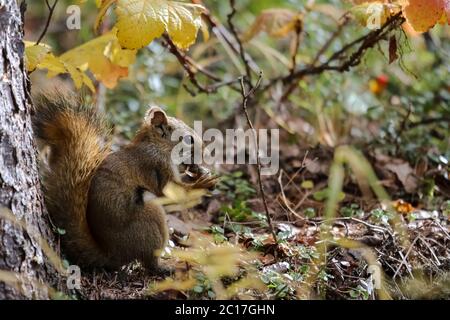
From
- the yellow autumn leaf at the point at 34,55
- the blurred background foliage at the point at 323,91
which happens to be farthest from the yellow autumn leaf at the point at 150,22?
the blurred background foliage at the point at 323,91

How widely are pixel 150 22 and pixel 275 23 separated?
1516 millimetres

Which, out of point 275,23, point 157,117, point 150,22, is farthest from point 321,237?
point 275,23

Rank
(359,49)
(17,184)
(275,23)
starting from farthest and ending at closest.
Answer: (275,23) → (359,49) → (17,184)

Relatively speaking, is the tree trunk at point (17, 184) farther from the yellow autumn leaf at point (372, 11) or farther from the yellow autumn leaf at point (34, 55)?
the yellow autumn leaf at point (372, 11)

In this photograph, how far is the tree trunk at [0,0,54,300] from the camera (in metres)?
2.27

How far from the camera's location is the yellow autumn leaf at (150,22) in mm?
2729

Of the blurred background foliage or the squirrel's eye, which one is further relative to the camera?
the blurred background foliage

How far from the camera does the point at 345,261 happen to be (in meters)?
2.84

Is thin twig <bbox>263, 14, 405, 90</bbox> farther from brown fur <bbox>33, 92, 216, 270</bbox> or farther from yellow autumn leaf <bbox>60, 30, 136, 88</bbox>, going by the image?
brown fur <bbox>33, 92, 216, 270</bbox>

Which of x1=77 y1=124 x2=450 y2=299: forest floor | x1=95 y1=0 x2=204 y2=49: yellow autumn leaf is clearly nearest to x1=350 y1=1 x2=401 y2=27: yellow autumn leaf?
x1=95 y1=0 x2=204 y2=49: yellow autumn leaf

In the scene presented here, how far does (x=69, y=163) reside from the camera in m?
2.72

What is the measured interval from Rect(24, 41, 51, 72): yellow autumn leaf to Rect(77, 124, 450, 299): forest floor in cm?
85

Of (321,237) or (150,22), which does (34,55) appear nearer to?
(150,22)

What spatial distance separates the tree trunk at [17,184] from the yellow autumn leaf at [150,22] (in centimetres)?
40
